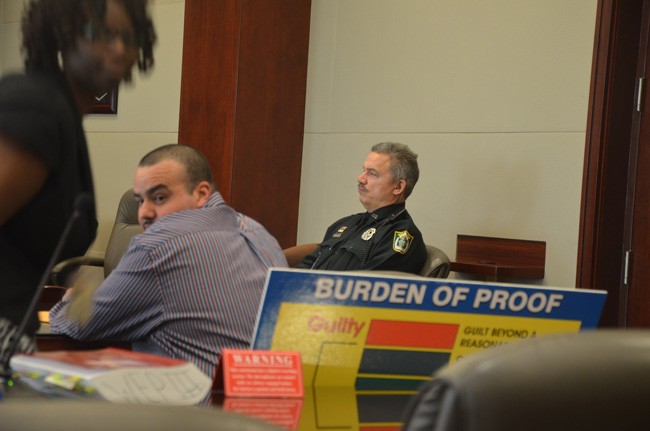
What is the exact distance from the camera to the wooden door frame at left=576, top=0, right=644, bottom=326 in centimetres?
413

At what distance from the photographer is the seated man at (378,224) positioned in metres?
4.30

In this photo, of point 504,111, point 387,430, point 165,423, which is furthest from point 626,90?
point 165,423

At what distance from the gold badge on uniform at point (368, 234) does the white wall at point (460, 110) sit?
0.44 metres

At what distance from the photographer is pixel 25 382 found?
1.54m

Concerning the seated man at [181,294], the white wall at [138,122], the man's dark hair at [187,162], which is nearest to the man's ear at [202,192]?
the man's dark hair at [187,162]

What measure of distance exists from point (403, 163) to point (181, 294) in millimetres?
2452

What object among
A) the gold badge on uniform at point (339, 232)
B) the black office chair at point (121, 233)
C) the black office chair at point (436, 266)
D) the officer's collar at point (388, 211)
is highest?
the officer's collar at point (388, 211)

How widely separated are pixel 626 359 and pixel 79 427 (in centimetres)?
61

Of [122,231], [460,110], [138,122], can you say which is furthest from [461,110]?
[138,122]

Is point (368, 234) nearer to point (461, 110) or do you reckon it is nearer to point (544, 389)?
point (461, 110)

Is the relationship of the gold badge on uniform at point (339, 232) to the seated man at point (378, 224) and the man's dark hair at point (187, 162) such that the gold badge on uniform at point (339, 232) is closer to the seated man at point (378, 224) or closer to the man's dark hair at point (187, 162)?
the seated man at point (378, 224)

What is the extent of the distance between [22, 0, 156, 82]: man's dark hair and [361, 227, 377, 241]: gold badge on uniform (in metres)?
2.68

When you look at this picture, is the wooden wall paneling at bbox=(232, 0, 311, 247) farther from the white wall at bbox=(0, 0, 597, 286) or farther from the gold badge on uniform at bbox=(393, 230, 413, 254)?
the gold badge on uniform at bbox=(393, 230, 413, 254)

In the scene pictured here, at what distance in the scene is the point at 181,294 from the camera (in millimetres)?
2221
